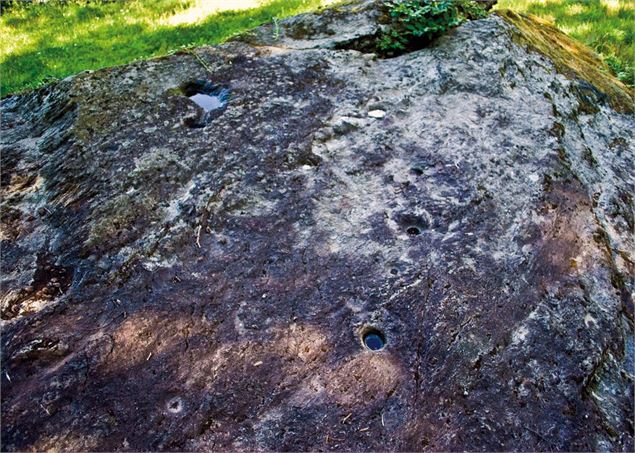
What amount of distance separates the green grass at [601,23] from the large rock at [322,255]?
2413mm

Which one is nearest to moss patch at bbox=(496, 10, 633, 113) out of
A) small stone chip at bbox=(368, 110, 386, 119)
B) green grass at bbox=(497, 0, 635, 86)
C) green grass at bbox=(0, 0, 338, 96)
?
green grass at bbox=(497, 0, 635, 86)

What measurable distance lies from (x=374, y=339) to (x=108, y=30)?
23.3 ft

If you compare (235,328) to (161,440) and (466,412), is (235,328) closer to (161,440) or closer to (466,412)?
(161,440)

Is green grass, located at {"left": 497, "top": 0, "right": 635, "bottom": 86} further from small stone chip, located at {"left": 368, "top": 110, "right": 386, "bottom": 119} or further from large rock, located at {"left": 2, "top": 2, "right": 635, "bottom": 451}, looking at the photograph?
small stone chip, located at {"left": 368, "top": 110, "right": 386, "bottom": 119}

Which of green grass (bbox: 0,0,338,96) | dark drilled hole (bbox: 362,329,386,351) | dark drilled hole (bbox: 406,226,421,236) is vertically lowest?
green grass (bbox: 0,0,338,96)

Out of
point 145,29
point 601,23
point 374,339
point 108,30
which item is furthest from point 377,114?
point 108,30

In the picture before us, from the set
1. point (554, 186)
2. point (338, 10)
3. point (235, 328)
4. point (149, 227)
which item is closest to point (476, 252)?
point (554, 186)

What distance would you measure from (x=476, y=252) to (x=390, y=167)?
0.73 metres

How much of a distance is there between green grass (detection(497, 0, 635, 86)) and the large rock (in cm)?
241

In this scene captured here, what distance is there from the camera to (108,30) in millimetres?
7910

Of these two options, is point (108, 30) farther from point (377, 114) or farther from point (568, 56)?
point (568, 56)

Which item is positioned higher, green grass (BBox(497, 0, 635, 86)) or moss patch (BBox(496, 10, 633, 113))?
moss patch (BBox(496, 10, 633, 113))

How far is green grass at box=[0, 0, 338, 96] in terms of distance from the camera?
6.99 metres

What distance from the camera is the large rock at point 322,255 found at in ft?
7.48
